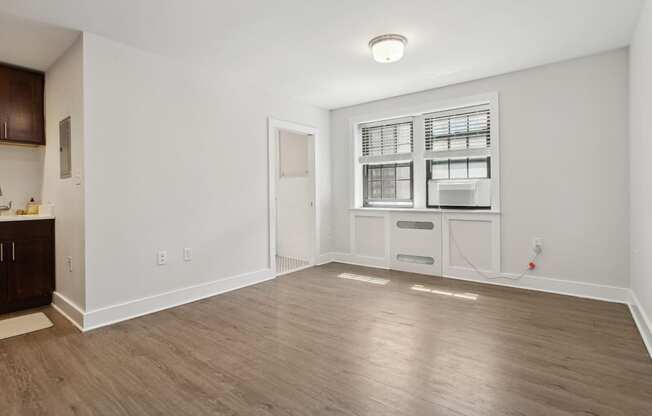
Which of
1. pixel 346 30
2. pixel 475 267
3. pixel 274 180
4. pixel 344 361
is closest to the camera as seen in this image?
pixel 344 361

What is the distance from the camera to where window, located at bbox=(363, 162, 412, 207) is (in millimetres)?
4953

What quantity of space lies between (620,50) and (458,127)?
5.39 ft

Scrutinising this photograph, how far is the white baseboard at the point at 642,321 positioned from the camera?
90.6 inches

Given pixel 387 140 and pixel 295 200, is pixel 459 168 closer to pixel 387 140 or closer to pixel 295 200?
pixel 387 140

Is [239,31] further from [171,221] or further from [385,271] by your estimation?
[385,271]

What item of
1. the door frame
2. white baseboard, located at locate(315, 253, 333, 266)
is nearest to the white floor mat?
the door frame

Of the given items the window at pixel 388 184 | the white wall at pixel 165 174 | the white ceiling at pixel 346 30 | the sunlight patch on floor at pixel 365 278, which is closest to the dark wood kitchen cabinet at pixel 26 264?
the white wall at pixel 165 174

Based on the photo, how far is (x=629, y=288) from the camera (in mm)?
3207

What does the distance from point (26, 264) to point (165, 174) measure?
5.17ft

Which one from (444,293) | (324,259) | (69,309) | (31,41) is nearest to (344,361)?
(444,293)

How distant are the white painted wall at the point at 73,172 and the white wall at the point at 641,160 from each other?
168 inches

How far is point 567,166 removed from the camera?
11.5 ft

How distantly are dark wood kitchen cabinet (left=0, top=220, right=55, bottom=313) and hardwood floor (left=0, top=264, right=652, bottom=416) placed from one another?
0.40 m

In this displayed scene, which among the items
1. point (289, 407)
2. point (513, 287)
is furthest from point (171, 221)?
point (513, 287)
